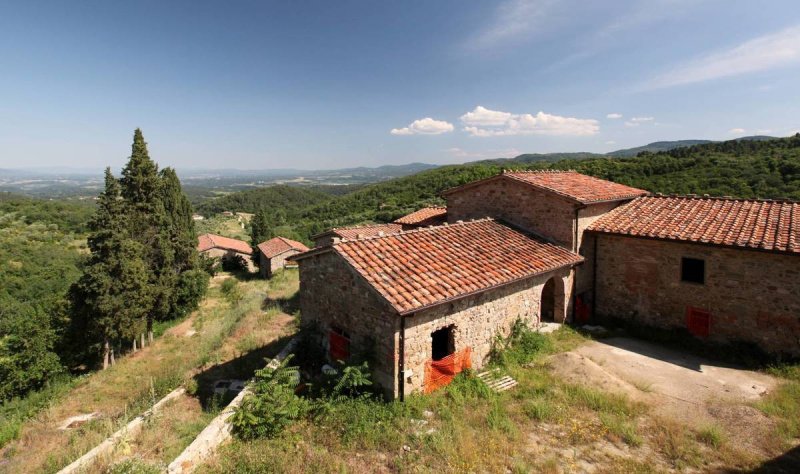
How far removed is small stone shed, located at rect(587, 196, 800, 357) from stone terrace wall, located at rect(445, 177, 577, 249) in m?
1.25

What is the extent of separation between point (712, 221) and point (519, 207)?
604 centimetres

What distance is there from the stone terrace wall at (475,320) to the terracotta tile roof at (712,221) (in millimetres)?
3746

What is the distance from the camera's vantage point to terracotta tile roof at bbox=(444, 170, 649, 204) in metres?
13.6

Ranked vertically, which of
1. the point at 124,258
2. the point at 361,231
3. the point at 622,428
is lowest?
the point at 622,428

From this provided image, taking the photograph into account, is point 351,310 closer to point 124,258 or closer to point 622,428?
point 622,428

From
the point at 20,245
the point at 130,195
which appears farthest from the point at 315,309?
the point at 20,245

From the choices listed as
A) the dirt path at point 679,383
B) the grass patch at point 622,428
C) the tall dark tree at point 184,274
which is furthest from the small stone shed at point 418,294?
the tall dark tree at point 184,274

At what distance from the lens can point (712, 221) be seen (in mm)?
12531

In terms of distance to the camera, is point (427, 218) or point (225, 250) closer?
point (427, 218)

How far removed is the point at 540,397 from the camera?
28.3 ft

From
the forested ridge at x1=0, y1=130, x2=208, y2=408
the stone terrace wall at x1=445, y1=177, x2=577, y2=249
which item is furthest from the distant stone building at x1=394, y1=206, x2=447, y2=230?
the forested ridge at x1=0, y1=130, x2=208, y2=408

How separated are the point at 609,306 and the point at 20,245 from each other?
56190mm

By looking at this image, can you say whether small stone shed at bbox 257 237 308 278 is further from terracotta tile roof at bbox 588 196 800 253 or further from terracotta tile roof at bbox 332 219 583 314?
terracotta tile roof at bbox 588 196 800 253

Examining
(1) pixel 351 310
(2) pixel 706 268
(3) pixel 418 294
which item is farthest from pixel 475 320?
(2) pixel 706 268
